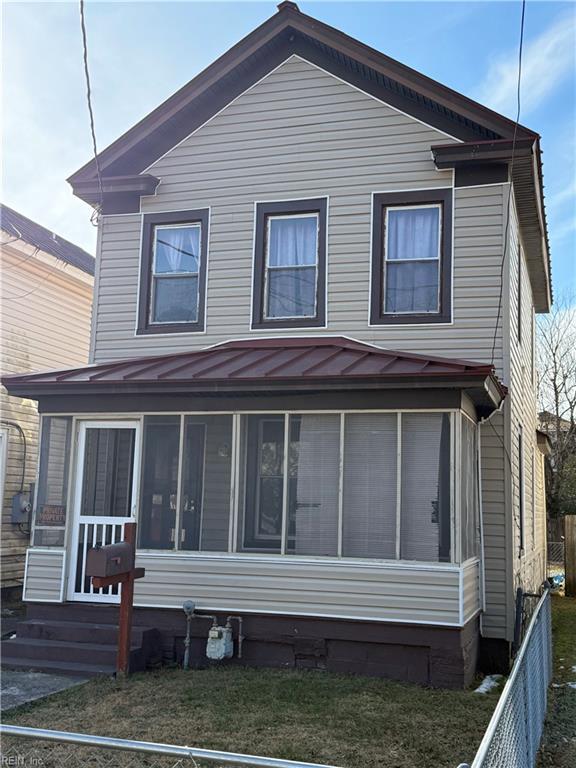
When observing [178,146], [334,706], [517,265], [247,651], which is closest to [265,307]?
[178,146]

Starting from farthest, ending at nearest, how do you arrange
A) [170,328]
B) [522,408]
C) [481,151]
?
[522,408] < [170,328] < [481,151]

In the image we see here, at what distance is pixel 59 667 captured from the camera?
27.1 feet

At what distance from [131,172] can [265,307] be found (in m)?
3.14

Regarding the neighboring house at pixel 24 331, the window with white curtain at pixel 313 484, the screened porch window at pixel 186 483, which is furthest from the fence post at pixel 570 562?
the neighboring house at pixel 24 331

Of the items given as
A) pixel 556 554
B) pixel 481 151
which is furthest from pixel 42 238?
pixel 556 554

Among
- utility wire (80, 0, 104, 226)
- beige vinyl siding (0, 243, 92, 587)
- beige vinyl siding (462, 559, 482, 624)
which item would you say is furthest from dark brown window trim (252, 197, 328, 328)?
beige vinyl siding (0, 243, 92, 587)

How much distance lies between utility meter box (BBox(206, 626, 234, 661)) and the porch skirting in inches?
8.9

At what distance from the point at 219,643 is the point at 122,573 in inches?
53.8

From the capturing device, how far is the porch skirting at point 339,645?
795 cm

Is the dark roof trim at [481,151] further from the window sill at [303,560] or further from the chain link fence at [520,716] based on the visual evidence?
the chain link fence at [520,716]

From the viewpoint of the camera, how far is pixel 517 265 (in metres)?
11.6


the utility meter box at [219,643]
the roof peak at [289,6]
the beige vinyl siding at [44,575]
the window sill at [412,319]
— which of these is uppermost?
the roof peak at [289,6]

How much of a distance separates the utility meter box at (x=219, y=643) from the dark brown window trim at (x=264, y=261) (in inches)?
164

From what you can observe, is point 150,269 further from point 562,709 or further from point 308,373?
point 562,709
